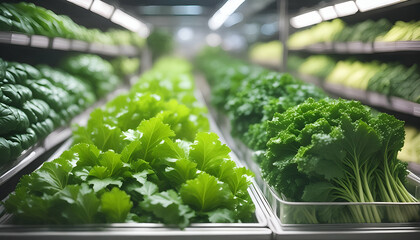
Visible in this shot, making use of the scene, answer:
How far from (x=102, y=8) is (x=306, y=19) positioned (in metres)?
2.54

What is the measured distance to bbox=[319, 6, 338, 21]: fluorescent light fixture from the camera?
3325 mm

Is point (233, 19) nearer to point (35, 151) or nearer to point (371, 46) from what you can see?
point (371, 46)

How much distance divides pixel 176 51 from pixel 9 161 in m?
9.45

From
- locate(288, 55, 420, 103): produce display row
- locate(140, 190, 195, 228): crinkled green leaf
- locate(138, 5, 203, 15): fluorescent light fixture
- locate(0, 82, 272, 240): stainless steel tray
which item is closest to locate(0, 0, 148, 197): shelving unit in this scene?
locate(0, 82, 272, 240): stainless steel tray

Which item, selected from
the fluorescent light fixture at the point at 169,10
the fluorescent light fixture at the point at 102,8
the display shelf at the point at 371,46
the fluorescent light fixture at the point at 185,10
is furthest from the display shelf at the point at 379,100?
the fluorescent light fixture at the point at 169,10

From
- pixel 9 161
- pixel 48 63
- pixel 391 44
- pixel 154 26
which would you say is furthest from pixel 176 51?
pixel 9 161

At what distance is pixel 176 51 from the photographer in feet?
36.1

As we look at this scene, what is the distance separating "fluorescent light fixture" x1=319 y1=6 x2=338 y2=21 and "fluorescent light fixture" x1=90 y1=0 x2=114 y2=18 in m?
2.26

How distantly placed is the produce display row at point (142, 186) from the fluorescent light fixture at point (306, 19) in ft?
9.21

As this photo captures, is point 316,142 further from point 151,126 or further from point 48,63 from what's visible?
point 48,63

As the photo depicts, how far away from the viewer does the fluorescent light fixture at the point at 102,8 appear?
9.77 feet

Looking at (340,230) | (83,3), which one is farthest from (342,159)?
(83,3)

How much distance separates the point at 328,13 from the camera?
3.42 metres

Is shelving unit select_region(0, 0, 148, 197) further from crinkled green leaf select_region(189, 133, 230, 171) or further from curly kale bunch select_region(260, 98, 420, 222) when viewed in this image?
curly kale bunch select_region(260, 98, 420, 222)
